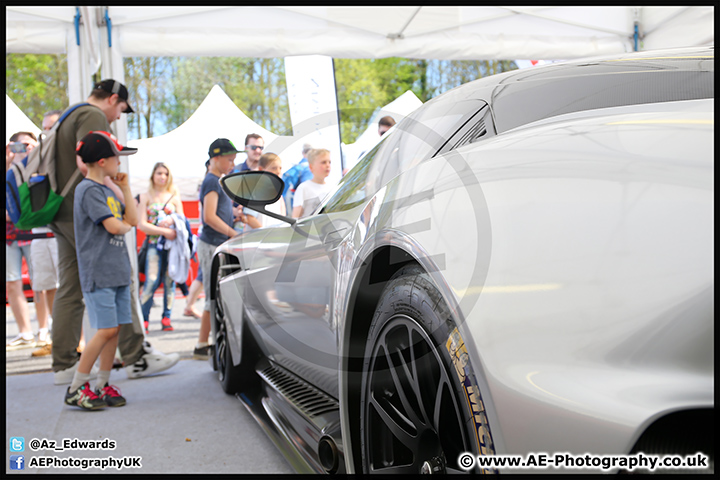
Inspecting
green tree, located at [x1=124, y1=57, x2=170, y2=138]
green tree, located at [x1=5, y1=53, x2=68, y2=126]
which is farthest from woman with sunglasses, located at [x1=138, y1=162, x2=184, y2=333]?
green tree, located at [x1=124, y1=57, x2=170, y2=138]

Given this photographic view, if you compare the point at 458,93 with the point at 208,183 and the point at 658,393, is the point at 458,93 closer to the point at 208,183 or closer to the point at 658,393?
the point at 658,393

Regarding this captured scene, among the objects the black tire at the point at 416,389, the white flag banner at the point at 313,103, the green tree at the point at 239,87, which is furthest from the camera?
the green tree at the point at 239,87

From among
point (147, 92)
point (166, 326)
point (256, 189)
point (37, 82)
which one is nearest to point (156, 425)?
point (256, 189)

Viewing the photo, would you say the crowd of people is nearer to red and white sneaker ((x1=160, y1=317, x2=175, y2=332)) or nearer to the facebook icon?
red and white sneaker ((x1=160, y1=317, x2=175, y2=332))

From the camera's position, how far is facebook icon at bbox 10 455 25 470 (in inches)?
96.7

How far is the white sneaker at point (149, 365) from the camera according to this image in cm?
414

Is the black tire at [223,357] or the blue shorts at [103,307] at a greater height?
the blue shorts at [103,307]

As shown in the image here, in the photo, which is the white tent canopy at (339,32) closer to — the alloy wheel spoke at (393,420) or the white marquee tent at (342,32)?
the white marquee tent at (342,32)

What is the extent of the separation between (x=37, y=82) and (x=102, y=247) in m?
19.4

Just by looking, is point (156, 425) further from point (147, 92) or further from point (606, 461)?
point (147, 92)

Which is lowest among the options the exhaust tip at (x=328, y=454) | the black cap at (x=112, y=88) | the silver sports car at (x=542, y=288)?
the exhaust tip at (x=328, y=454)

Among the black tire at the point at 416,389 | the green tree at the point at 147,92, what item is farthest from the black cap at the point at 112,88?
the green tree at the point at 147,92

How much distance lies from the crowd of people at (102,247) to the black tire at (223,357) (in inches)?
9.6

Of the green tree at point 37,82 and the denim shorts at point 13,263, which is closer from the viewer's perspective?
the denim shorts at point 13,263
